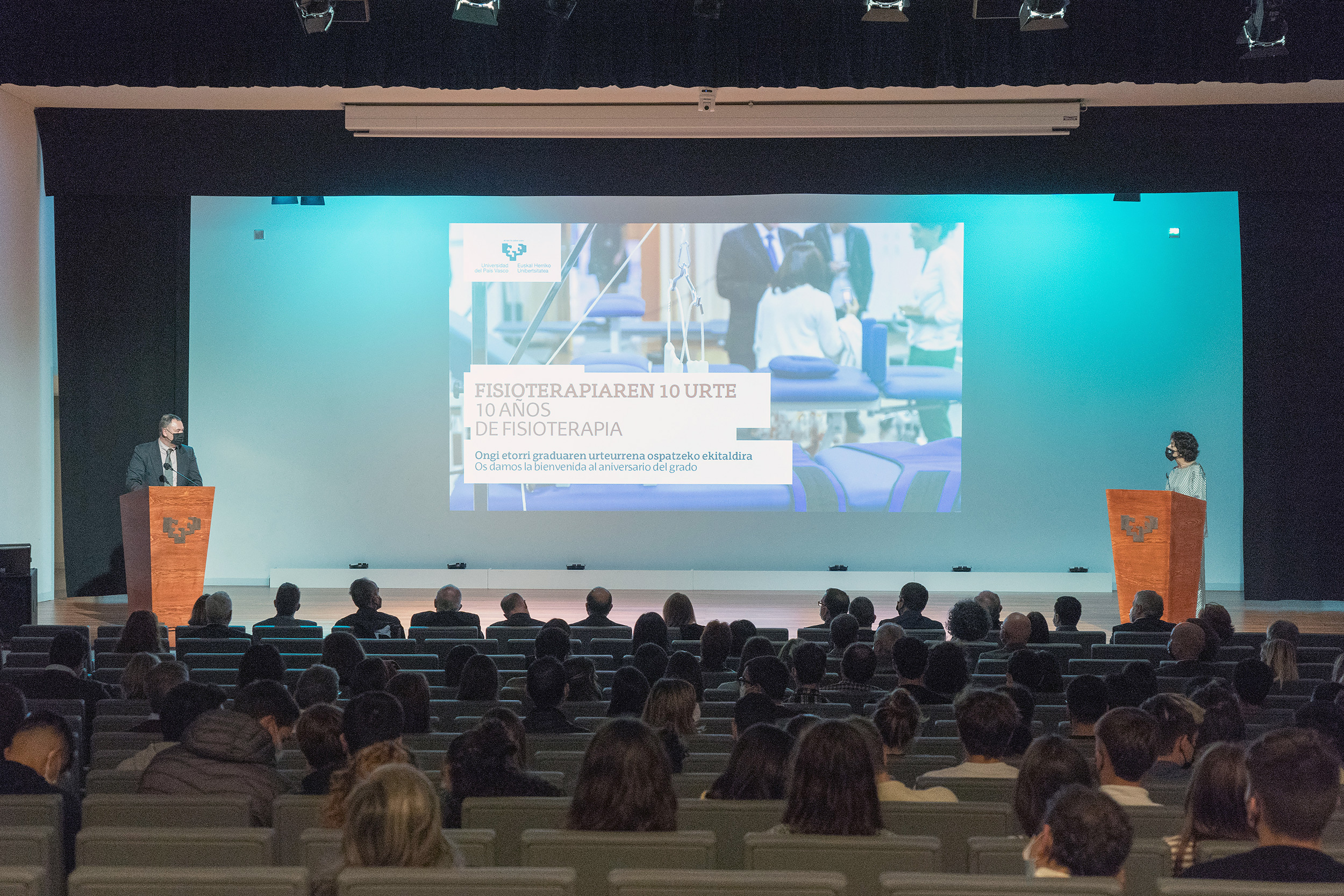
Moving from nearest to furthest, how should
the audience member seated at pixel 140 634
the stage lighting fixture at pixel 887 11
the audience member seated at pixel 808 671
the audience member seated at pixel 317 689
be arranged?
the audience member seated at pixel 317 689, the audience member seated at pixel 808 671, the audience member seated at pixel 140 634, the stage lighting fixture at pixel 887 11

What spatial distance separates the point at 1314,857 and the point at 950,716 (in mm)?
2484

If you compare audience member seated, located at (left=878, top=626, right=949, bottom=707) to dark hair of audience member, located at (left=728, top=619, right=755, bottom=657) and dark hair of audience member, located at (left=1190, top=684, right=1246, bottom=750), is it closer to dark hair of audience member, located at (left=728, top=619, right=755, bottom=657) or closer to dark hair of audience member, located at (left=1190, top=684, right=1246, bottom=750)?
dark hair of audience member, located at (left=1190, top=684, right=1246, bottom=750)

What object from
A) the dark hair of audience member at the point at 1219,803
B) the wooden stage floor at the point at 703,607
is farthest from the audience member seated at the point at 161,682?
the wooden stage floor at the point at 703,607

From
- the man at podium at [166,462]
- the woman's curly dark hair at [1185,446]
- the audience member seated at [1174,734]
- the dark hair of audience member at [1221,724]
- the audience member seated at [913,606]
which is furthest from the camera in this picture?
the man at podium at [166,462]

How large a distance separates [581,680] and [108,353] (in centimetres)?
696

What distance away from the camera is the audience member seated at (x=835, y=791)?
8.19ft

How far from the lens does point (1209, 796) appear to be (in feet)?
8.37

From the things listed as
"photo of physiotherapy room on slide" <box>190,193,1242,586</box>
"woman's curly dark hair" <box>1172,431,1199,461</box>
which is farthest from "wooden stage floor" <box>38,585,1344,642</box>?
"woman's curly dark hair" <box>1172,431,1199,461</box>

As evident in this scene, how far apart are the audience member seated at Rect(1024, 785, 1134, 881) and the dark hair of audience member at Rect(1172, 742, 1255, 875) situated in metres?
0.49

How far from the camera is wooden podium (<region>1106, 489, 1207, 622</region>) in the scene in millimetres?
7199

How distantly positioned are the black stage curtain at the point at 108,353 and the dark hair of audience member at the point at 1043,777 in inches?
352

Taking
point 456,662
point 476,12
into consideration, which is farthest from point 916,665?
point 476,12

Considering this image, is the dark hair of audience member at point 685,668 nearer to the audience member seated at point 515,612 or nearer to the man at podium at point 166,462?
the audience member seated at point 515,612

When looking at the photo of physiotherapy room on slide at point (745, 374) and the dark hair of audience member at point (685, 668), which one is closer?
the dark hair of audience member at point (685, 668)
